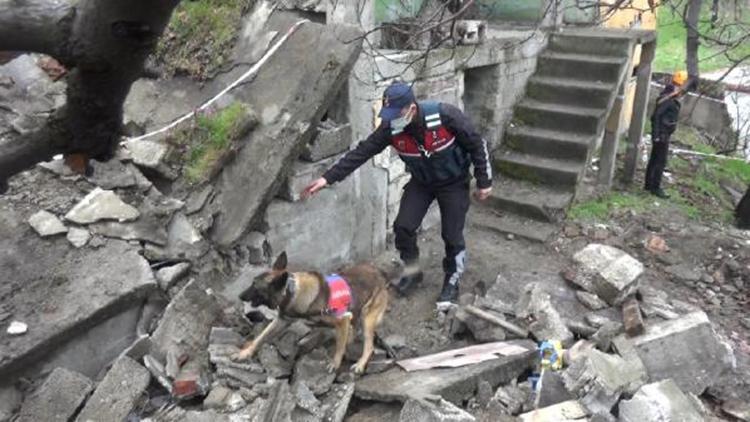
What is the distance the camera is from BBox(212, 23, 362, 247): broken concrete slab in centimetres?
488

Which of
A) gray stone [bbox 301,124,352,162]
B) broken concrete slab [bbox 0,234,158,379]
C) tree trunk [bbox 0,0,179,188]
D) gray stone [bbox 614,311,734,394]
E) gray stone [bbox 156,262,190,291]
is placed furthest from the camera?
gray stone [bbox 301,124,352,162]

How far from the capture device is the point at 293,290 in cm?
402

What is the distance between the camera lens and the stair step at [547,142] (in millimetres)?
8062

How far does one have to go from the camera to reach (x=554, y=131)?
841 centimetres

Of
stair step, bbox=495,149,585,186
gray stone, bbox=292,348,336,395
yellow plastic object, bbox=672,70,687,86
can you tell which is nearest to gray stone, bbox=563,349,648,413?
gray stone, bbox=292,348,336,395

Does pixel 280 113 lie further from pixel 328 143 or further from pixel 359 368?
pixel 359 368

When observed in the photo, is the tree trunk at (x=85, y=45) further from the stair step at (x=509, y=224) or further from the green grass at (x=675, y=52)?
the green grass at (x=675, y=52)

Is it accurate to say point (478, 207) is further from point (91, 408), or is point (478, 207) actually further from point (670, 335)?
point (91, 408)

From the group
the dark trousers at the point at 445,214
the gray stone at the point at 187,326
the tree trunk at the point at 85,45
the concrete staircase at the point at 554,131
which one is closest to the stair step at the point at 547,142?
the concrete staircase at the point at 554,131

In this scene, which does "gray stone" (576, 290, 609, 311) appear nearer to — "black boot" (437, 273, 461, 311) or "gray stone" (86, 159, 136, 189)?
"black boot" (437, 273, 461, 311)

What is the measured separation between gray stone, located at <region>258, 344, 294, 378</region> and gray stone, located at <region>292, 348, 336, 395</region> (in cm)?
6

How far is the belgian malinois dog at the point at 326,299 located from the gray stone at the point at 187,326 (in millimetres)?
280

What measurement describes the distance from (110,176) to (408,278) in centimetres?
285

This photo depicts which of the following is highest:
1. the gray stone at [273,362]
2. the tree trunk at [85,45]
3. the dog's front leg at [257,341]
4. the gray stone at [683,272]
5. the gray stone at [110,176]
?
the tree trunk at [85,45]
